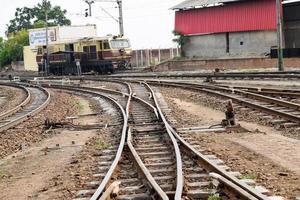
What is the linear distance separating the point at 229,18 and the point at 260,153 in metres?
46.9

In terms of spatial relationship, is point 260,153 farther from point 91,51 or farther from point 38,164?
point 91,51

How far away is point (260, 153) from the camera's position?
10.4 metres

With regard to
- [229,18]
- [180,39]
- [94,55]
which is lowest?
[94,55]

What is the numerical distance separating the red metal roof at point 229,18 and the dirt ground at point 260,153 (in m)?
38.7

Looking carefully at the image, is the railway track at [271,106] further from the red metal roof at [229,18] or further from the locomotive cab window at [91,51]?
the red metal roof at [229,18]

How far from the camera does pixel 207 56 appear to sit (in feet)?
192

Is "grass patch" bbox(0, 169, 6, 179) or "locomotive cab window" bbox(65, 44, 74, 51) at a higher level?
"locomotive cab window" bbox(65, 44, 74, 51)

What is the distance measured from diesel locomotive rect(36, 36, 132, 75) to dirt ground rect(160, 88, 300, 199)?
36219 millimetres

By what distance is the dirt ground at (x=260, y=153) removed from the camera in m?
7.92

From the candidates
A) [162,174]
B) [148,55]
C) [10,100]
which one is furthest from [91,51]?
[162,174]

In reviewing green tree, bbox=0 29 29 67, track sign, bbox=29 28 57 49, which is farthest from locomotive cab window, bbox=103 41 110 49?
green tree, bbox=0 29 29 67

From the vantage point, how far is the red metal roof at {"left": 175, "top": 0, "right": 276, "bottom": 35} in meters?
53.3

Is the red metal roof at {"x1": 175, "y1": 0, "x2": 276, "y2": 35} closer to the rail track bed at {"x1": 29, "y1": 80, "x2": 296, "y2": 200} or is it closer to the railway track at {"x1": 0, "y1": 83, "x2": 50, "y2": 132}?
the railway track at {"x1": 0, "y1": 83, "x2": 50, "y2": 132}

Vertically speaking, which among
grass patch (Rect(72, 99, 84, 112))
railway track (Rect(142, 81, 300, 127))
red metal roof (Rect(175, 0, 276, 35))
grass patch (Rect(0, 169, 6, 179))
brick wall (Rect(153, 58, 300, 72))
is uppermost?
red metal roof (Rect(175, 0, 276, 35))
